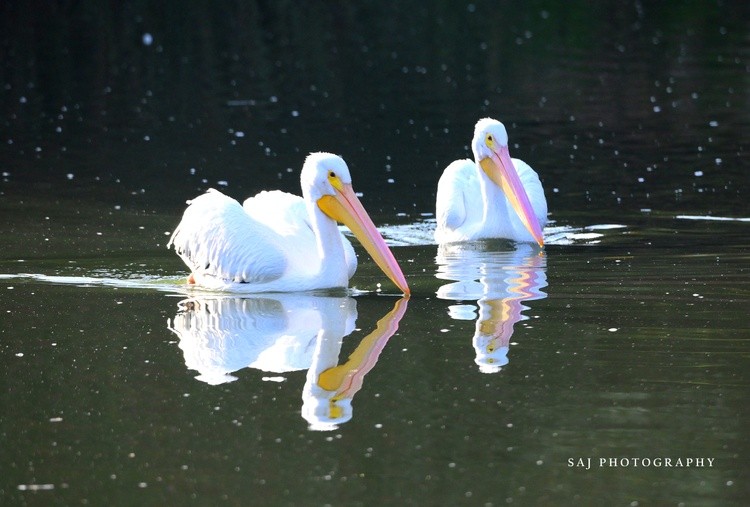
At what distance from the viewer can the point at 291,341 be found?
20.1 ft

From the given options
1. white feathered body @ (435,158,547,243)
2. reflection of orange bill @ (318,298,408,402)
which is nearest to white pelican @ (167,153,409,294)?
reflection of orange bill @ (318,298,408,402)

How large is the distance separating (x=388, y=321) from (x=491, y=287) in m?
1.00

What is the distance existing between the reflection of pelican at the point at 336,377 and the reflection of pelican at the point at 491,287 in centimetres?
42

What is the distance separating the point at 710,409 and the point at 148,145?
29.5 feet

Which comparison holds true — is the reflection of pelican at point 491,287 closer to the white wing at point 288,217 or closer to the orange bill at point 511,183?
the orange bill at point 511,183

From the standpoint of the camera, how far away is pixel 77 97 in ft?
56.0

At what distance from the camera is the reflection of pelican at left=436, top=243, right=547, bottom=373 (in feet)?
19.7

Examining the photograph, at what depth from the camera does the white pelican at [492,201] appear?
29.3 feet

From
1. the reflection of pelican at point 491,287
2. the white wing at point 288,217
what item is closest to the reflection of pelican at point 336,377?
the reflection of pelican at point 491,287

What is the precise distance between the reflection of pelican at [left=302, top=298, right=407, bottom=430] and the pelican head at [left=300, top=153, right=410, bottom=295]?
0.57m

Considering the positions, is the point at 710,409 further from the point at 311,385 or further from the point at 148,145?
the point at 148,145

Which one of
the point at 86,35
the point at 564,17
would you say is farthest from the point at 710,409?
the point at 564,17

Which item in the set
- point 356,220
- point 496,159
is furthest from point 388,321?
point 496,159

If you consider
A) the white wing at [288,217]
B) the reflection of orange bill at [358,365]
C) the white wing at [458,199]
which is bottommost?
the reflection of orange bill at [358,365]
